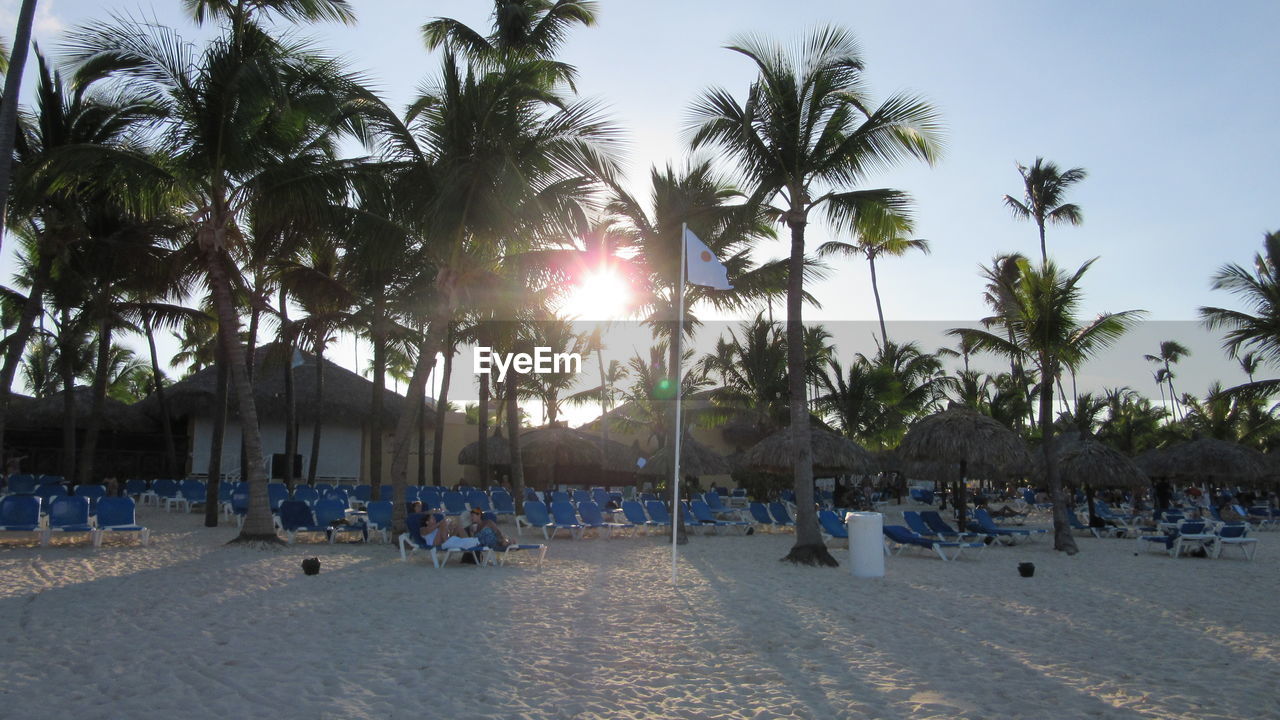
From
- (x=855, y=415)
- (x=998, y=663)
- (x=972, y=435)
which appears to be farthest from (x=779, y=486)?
(x=998, y=663)

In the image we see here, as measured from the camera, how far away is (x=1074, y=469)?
18234 millimetres

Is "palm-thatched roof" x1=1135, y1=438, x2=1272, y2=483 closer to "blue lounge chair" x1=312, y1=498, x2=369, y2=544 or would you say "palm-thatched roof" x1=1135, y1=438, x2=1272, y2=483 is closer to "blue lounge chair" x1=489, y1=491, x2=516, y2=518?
"blue lounge chair" x1=489, y1=491, x2=516, y2=518

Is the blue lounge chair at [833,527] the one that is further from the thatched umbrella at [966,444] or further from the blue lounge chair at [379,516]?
the blue lounge chair at [379,516]

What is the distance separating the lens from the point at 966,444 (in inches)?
624

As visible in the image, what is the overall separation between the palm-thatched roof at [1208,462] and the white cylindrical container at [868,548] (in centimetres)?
1705

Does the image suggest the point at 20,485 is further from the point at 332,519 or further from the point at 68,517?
the point at 332,519

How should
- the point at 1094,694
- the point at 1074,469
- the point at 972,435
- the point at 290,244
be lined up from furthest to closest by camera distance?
the point at 1074,469, the point at 972,435, the point at 290,244, the point at 1094,694

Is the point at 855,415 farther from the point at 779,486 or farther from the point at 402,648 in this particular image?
the point at 402,648

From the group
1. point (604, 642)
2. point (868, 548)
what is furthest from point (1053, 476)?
point (604, 642)

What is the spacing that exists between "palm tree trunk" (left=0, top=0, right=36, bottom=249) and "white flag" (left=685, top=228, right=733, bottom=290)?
7049mm

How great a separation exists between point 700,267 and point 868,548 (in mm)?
4030

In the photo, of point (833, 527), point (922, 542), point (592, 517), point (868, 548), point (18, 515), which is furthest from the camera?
point (592, 517)

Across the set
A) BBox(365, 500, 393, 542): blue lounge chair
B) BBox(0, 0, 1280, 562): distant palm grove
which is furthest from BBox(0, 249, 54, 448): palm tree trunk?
BBox(365, 500, 393, 542): blue lounge chair

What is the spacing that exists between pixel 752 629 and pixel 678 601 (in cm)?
148
